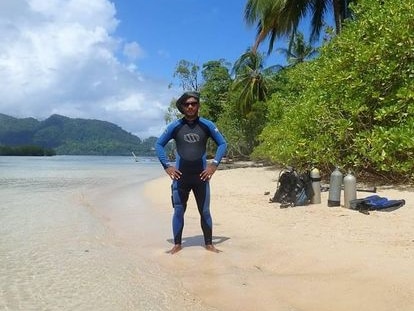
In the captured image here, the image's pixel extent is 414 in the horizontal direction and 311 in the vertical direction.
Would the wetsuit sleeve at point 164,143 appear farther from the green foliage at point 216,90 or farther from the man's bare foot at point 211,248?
the green foliage at point 216,90

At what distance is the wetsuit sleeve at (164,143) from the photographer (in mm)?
5711

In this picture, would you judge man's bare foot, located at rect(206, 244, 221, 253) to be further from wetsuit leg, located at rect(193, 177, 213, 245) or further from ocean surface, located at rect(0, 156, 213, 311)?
ocean surface, located at rect(0, 156, 213, 311)

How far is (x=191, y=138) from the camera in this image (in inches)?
224

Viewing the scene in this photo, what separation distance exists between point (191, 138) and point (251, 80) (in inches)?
1360

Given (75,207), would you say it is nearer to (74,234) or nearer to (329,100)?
(74,234)

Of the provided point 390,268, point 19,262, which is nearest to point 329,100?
point 390,268

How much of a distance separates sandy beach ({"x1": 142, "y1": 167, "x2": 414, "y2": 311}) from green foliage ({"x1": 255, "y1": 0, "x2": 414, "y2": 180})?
2.39m

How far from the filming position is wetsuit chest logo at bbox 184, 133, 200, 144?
5684 mm

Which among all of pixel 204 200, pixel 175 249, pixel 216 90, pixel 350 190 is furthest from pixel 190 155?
pixel 216 90

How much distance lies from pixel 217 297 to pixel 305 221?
3.96 metres

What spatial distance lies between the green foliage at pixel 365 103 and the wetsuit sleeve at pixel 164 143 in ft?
20.8

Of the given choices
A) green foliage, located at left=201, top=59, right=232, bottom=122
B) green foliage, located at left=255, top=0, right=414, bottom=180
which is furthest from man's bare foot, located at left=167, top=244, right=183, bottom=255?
green foliage, located at left=201, top=59, right=232, bottom=122

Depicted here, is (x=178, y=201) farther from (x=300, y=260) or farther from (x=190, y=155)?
(x=300, y=260)

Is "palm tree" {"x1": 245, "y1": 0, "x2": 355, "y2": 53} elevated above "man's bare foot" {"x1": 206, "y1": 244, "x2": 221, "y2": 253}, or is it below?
above
